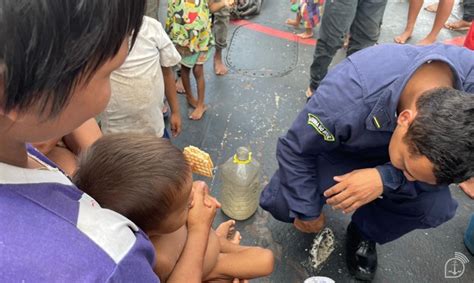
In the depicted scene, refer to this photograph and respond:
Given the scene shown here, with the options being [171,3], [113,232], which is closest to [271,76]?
[171,3]

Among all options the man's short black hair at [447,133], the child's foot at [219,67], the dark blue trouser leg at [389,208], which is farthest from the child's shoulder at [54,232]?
the child's foot at [219,67]

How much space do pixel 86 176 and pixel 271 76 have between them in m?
2.81

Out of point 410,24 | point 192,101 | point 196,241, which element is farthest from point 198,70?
point 410,24

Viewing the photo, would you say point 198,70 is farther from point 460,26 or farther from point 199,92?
point 460,26

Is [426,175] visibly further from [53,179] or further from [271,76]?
[271,76]

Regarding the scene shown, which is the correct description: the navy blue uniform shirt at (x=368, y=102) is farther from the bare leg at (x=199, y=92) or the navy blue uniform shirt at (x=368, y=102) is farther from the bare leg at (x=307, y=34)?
the bare leg at (x=307, y=34)

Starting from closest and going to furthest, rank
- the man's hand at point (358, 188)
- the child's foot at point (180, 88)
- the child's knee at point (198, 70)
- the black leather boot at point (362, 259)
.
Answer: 1. the man's hand at point (358, 188)
2. the black leather boot at point (362, 259)
3. the child's knee at point (198, 70)
4. the child's foot at point (180, 88)

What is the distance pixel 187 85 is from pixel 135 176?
2.18 m

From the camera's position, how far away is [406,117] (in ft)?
4.75

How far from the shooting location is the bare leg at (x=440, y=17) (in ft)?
12.5

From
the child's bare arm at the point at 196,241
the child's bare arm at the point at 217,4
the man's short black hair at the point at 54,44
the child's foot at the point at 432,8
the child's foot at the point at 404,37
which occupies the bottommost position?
the child's foot at the point at 404,37

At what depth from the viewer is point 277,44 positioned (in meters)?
4.15

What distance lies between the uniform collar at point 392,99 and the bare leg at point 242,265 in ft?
2.19

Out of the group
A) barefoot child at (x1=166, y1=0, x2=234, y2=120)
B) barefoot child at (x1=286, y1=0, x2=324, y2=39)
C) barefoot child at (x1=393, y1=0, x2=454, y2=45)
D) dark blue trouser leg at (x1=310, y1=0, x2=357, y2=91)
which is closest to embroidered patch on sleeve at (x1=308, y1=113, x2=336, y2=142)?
barefoot child at (x1=166, y1=0, x2=234, y2=120)
